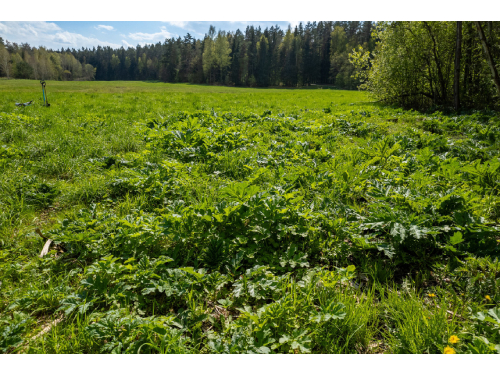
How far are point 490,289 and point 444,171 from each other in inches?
77.8

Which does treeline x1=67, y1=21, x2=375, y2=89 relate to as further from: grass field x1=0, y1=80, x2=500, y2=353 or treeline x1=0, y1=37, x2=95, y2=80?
grass field x1=0, y1=80, x2=500, y2=353

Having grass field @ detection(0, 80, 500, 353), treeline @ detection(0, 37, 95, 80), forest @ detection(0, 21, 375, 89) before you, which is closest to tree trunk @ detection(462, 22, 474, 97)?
grass field @ detection(0, 80, 500, 353)

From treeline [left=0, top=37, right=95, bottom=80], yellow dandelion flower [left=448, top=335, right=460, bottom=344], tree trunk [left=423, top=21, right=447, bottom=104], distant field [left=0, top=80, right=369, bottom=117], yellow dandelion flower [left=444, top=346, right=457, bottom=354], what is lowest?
yellow dandelion flower [left=444, top=346, right=457, bottom=354]

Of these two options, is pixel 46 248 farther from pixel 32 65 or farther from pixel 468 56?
pixel 32 65

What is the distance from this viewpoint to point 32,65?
72938mm

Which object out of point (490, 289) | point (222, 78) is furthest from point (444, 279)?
point (222, 78)

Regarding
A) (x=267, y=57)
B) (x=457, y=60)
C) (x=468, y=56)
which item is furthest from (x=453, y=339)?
(x=267, y=57)

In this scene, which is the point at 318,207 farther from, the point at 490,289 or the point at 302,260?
the point at 490,289

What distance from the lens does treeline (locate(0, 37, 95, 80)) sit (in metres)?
62.4

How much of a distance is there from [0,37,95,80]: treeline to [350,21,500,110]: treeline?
65.4 metres

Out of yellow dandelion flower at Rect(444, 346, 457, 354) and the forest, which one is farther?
the forest

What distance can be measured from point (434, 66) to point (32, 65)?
95.1 metres

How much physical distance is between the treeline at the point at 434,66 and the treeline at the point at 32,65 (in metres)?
65.4

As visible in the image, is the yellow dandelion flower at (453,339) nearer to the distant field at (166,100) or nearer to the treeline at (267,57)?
the distant field at (166,100)
